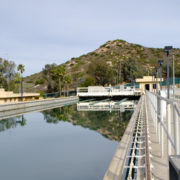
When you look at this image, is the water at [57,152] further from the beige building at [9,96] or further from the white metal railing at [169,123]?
the beige building at [9,96]

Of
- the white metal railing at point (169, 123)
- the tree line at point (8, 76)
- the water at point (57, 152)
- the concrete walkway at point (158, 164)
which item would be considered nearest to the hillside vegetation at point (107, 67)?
the tree line at point (8, 76)

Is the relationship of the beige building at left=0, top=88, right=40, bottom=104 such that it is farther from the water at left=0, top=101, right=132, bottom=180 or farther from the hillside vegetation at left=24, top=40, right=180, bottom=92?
the water at left=0, top=101, right=132, bottom=180

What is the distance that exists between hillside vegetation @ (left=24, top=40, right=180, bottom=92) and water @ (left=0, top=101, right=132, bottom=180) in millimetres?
33840

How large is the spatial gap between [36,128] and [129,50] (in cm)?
9838

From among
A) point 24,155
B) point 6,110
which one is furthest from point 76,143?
point 6,110

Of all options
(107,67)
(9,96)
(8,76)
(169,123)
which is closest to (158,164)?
(169,123)

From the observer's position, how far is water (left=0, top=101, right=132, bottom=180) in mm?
6059

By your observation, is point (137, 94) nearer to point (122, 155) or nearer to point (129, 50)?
point (122, 155)

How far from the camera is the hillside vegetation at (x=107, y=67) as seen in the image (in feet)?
191

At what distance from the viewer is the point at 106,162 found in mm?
6871

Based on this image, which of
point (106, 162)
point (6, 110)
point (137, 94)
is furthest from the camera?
point (137, 94)

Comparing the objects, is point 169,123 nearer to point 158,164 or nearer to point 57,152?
point 158,164

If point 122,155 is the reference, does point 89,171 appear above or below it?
below

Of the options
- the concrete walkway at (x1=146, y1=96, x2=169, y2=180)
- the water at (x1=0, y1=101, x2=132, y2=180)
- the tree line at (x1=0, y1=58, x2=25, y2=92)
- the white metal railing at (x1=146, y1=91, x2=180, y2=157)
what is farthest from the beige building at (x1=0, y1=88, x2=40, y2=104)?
the white metal railing at (x1=146, y1=91, x2=180, y2=157)
